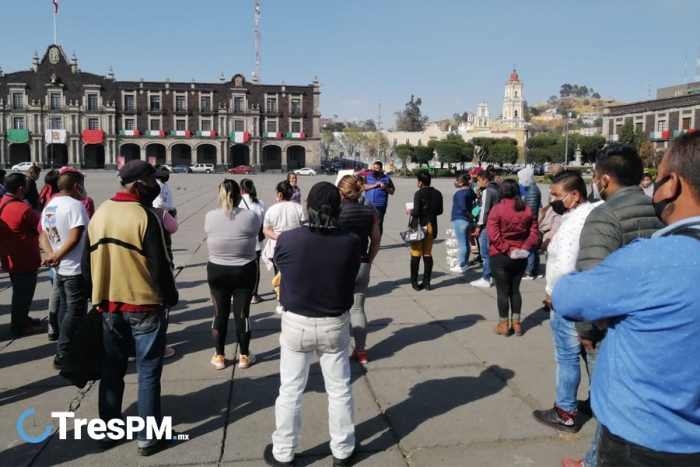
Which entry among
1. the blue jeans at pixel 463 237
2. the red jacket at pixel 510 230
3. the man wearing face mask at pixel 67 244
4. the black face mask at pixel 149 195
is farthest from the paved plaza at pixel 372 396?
the blue jeans at pixel 463 237

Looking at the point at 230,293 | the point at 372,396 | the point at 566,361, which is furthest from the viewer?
the point at 230,293

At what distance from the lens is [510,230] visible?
235 inches

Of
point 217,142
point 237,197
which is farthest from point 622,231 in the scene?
point 217,142

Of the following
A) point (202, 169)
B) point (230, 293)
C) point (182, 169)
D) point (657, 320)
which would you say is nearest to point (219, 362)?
point (230, 293)

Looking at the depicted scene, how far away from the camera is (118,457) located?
3.57 meters

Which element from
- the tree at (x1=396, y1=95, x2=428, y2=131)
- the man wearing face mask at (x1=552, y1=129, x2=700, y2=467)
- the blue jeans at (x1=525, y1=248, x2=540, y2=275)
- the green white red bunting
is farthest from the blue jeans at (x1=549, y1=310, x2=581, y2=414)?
the tree at (x1=396, y1=95, x2=428, y2=131)

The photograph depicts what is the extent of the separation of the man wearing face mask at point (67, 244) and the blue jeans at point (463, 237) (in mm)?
6271

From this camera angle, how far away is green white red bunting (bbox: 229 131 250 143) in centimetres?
7338

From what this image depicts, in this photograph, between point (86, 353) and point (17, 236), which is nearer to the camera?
point (86, 353)

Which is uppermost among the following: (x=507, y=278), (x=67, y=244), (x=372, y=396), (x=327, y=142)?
(x=327, y=142)

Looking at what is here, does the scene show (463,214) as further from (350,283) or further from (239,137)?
(239,137)

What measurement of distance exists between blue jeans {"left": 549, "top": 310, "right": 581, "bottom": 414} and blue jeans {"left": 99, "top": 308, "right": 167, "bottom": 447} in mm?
2747

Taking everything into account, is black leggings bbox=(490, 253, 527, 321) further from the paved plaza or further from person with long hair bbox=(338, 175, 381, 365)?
person with long hair bbox=(338, 175, 381, 365)

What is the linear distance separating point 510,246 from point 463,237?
12.4ft
